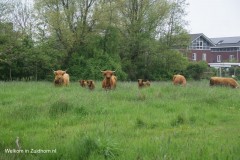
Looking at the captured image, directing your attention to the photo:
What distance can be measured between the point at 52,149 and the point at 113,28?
3714 cm

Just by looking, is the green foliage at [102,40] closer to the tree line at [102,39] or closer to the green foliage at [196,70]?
the tree line at [102,39]

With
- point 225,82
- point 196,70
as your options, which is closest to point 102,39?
point 196,70

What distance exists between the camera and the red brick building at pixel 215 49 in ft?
300

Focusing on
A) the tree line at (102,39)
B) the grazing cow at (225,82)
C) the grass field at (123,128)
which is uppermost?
the tree line at (102,39)

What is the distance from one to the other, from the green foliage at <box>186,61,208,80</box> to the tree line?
317 mm

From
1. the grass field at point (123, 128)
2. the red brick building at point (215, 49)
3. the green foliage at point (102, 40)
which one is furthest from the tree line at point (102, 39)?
the red brick building at point (215, 49)

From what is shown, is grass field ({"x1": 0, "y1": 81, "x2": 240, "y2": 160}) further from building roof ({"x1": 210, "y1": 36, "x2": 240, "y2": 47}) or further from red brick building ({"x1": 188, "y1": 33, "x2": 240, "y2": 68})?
building roof ({"x1": 210, "y1": 36, "x2": 240, "y2": 47})

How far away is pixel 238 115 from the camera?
38.1 ft

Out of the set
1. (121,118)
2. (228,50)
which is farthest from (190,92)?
(228,50)

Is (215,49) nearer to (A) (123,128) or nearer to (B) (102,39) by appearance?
(B) (102,39)

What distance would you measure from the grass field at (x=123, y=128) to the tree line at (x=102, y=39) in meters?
21.4

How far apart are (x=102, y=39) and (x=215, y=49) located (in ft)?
215

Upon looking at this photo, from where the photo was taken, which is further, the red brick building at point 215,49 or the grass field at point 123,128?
the red brick building at point 215,49

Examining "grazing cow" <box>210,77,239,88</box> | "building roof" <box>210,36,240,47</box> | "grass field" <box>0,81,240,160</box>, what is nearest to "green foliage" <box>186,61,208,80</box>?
"grazing cow" <box>210,77,239,88</box>
